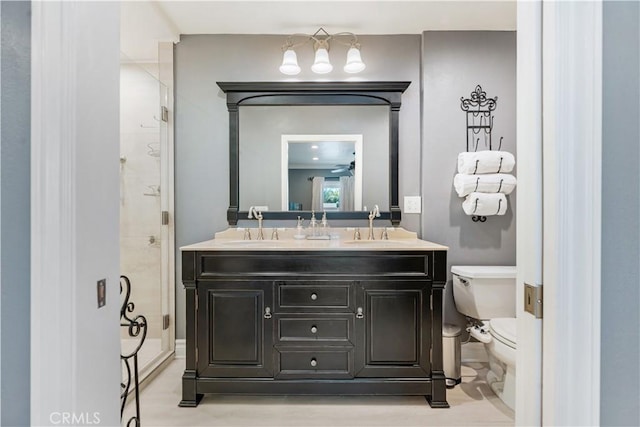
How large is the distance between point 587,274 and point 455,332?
1594 mm

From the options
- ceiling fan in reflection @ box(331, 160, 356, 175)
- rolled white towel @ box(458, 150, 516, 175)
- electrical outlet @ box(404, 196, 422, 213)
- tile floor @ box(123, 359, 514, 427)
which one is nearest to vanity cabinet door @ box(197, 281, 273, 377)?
tile floor @ box(123, 359, 514, 427)

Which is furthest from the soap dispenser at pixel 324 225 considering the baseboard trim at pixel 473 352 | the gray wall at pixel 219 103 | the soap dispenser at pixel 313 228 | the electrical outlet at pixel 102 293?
the electrical outlet at pixel 102 293

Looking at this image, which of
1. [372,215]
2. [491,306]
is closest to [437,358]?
[491,306]

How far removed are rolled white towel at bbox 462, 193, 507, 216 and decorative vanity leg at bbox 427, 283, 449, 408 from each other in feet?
2.32

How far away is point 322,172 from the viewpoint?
2.44m

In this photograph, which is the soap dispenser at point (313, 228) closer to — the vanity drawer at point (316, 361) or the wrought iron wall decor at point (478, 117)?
the vanity drawer at point (316, 361)

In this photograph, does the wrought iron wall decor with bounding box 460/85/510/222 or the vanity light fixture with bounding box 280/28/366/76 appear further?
the wrought iron wall decor with bounding box 460/85/510/222

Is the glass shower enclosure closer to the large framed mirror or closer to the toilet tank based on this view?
the large framed mirror

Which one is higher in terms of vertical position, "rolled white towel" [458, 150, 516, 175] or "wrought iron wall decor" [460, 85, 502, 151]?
"wrought iron wall decor" [460, 85, 502, 151]

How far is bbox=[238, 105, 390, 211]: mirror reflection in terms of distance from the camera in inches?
95.5

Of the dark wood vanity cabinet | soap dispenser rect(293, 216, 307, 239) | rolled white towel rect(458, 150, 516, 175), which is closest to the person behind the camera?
the dark wood vanity cabinet

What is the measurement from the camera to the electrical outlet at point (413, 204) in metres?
2.41

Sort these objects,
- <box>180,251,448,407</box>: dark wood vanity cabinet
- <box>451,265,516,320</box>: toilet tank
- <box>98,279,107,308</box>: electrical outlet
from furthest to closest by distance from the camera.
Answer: <box>451,265,516,320</box>: toilet tank < <box>180,251,448,407</box>: dark wood vanity cabinet < <box>98,279,107,308</box>: electrical outlet

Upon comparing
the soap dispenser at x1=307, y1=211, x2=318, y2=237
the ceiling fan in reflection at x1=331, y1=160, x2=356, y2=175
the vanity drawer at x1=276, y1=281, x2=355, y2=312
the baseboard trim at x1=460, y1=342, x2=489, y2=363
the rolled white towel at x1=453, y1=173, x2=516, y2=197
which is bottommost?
the baseboard trim at x1=460, y1=342, x2=489, y2=363
